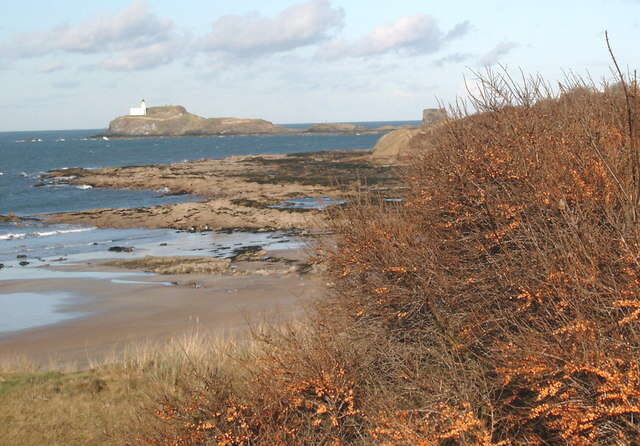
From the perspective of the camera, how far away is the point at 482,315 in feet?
25.6

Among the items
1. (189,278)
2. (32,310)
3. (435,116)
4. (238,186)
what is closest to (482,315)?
(435,116)

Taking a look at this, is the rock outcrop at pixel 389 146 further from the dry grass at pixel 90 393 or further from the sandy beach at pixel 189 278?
the dry grass at pixel 90 393

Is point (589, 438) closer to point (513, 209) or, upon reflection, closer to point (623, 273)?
point (623, 273)

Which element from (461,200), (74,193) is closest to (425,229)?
(461,200)

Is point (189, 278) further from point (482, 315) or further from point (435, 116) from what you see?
point (482, 315)

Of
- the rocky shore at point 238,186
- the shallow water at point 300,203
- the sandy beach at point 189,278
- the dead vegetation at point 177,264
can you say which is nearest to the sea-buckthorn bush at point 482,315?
the sandy beach at point 189,278

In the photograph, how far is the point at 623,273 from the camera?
6402mm

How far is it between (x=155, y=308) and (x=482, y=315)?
1548cm

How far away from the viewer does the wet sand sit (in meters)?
17.6

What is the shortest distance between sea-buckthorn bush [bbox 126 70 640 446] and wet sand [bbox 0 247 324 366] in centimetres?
527

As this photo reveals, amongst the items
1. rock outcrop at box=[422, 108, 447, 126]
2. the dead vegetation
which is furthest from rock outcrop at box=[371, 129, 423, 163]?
rock outcrop at box=[422, 108, 447, 126]

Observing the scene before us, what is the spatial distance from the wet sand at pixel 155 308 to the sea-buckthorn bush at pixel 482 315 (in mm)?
5274

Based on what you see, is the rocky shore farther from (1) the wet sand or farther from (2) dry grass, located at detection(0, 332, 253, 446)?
(2) dry grass, located at detection(0, 332, 253, 446)

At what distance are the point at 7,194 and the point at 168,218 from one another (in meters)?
25.4
